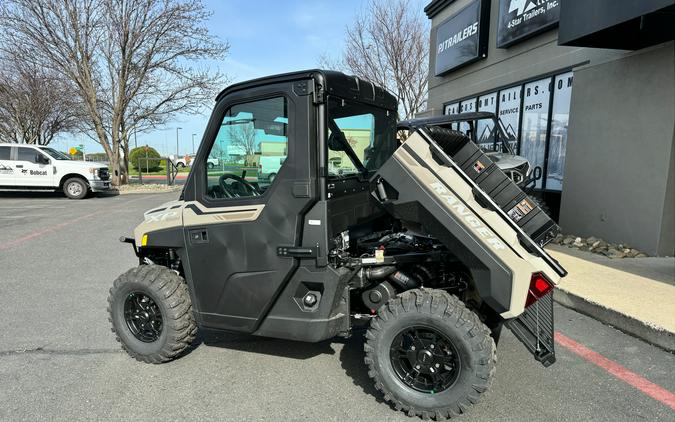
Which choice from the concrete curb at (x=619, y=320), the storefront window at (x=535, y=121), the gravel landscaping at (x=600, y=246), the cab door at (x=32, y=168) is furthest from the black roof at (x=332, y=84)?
the cab door at (x=32, y=168)

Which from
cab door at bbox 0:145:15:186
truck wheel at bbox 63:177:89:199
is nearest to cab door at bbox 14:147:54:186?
cab door at bbox 0:145:15:186

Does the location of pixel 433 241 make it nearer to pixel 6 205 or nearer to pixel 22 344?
pixel 22 344

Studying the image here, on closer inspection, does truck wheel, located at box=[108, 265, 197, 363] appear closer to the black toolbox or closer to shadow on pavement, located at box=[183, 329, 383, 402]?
shadow on pavement, located at box=[183, 329, 383, 402]

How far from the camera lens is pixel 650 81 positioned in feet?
22.8

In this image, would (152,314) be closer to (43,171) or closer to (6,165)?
(43,171)

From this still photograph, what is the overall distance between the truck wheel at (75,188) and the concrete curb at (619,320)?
17022 millimetres

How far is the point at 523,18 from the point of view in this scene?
10.4 m

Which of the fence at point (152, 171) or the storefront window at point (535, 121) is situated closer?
the storefront window at point (535, 121)

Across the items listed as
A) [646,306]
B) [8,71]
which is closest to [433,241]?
[646,306]

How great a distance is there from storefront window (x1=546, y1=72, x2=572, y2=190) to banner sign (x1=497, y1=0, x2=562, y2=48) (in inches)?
50.5

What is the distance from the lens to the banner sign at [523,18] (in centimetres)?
943

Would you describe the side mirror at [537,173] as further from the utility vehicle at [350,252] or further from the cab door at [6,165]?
the cab door at [6,165]

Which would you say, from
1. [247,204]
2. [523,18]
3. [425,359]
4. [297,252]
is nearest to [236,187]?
[247,204]

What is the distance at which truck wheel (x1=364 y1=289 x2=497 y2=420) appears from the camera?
2.75 meters
